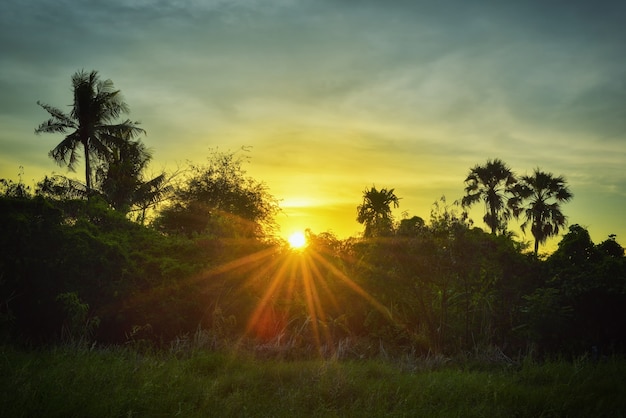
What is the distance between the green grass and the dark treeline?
2.32 meters

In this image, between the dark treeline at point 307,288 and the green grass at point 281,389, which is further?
the dark treeline at point 307,288

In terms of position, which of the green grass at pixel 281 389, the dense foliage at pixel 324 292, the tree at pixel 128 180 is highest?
the tree at pixel 128 180

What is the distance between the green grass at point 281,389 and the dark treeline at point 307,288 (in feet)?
7.62

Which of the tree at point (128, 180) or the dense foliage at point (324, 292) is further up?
the tree at point (128, 180)

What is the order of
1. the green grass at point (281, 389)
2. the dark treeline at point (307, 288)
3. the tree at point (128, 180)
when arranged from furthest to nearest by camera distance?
1. the tree at point (128, 180)
2. the dark treeline at point (307, 288)
3. the green grass at point (281, 389)

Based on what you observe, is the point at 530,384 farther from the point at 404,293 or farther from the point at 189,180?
the point at 189,180

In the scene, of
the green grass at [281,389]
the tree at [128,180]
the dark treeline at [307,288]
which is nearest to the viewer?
the green grass at [281,389]

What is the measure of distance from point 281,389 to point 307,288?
726 cm

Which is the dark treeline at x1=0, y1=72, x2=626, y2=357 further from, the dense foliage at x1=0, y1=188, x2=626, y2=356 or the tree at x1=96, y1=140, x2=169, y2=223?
the tree at x1=96, y1=140, x2=169, y2=223

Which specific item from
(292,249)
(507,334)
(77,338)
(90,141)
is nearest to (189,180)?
(90,141)

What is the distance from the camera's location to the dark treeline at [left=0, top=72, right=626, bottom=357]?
1255 cm

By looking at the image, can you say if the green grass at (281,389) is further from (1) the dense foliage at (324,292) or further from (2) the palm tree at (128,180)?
(2) the palm tree at (128,180)

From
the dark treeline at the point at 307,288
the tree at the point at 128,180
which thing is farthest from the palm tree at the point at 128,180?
the dark treeline at the point at 307,288

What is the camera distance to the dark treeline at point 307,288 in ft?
41.2
